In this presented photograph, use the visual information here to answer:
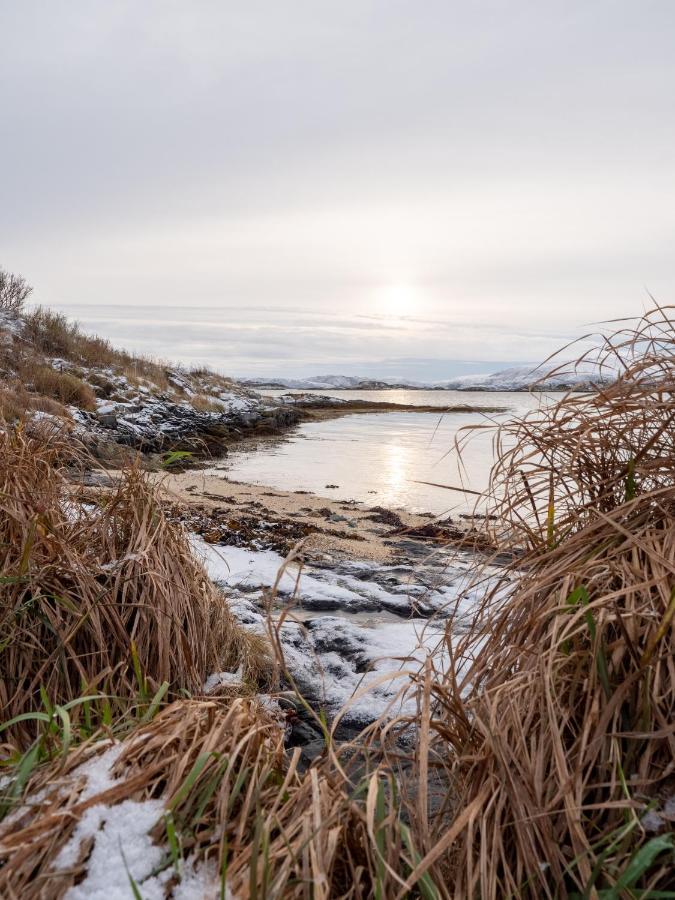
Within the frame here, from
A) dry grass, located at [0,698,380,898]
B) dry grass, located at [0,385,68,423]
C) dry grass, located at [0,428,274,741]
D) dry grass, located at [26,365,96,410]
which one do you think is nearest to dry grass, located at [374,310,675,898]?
dry grass, located at [0,698,380,898]

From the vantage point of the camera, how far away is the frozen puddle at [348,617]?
10.2 feet

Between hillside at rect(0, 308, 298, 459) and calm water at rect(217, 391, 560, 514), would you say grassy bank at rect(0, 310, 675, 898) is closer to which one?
calm water at rect(217, 391, 560, 514)

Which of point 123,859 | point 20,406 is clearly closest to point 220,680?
point 123,859

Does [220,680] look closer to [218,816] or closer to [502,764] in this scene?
[218,816]

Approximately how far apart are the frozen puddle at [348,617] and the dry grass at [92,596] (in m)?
0.38

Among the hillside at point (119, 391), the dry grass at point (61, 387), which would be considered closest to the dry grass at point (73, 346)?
the hillside at point (119, 391)

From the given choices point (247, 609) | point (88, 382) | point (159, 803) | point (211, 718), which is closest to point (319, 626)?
point (247, 609)

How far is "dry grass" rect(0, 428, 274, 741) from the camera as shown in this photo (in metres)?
2.24

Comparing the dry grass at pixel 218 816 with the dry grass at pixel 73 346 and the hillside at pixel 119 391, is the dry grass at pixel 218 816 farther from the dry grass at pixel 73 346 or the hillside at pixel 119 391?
the dry grass at pixel 73 346

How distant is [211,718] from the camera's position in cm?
152

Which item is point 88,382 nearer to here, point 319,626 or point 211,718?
point 319,626

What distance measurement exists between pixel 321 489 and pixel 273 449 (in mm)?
6128

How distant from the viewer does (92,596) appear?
7.83 feet

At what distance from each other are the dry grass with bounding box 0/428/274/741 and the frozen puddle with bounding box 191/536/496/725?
379 millimetres
